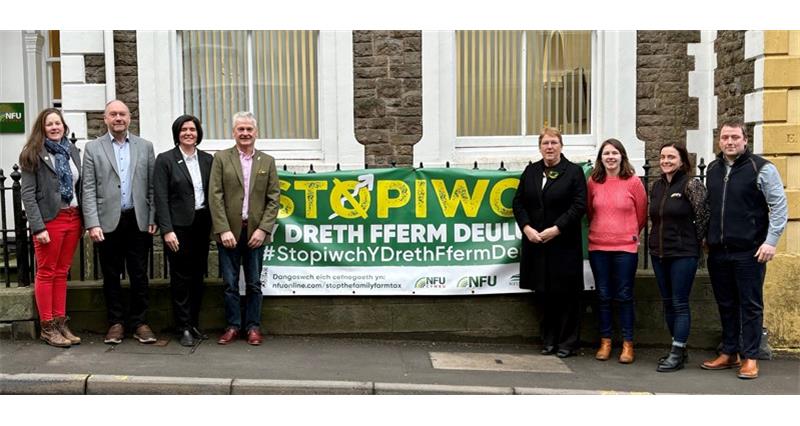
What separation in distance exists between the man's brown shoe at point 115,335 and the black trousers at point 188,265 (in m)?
0.48

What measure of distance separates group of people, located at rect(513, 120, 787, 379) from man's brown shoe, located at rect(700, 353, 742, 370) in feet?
0.03

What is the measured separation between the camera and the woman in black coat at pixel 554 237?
21.5ft

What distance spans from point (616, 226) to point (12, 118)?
789cm

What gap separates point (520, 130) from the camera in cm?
923

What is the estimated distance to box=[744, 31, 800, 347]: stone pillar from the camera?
23.5 feet

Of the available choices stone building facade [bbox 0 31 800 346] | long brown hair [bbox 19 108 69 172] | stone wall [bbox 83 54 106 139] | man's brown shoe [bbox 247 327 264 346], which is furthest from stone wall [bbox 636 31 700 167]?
long brown hair [bbox 19 108 69 172]

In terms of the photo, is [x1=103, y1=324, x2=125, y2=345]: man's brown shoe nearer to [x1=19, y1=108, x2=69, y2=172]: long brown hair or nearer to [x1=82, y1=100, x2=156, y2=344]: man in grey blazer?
[x1=82, y1=100, x2=156, y2=344]: man in grey blazer

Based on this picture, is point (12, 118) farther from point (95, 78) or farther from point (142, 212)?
point (142, 212)

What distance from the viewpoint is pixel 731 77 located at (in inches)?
321

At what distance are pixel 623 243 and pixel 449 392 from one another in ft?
6.79

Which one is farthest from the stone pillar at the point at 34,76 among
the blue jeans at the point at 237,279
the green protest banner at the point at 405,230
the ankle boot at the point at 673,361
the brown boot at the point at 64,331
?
the ankle boot at the point at 673,361

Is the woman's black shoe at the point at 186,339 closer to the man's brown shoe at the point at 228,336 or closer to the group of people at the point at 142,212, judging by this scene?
the group of people at the point at 142,212

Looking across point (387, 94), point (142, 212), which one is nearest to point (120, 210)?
point (142, 212)

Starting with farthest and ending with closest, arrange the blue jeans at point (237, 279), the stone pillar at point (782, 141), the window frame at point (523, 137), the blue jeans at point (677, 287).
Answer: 1. the window frame at point (523, 137)
2. the stone pillar at point (782, 141)
3. the blue jeans at point (237, 279)
4. the blue jeans at point (677, 287)
